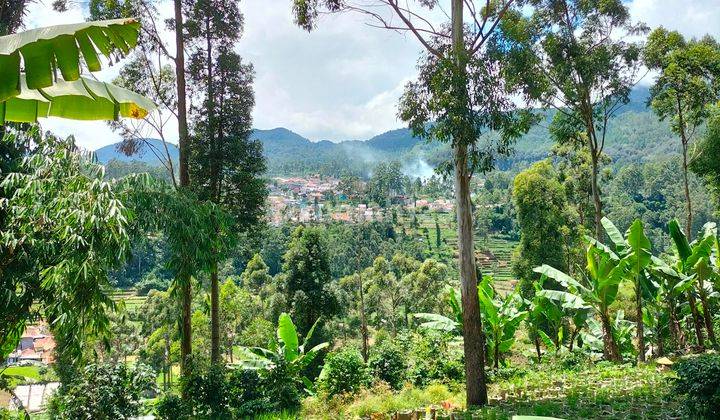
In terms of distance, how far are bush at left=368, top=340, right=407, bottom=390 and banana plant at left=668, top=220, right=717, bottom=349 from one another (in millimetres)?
6181

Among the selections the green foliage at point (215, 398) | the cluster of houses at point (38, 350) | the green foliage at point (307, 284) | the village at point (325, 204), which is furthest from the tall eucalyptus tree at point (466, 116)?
the village at point (325, 204)

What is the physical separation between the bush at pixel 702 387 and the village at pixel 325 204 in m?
36.8

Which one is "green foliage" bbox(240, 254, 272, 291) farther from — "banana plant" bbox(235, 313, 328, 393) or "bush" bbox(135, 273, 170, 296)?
"banana plant" bbox(235, 313, 328, 393)

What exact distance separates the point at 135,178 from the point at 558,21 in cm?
1235

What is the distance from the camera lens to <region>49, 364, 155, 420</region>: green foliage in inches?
257

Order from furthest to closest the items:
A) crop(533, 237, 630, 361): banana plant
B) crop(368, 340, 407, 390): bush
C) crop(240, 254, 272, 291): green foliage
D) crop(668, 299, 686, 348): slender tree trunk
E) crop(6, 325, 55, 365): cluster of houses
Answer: crop(240, 254, 272, 291): green foliage → crop(6, 325, 55, 365): cluster of houses → crop(668, 299, 686, 348): slender tree trunk → crop(368, 340, 407, 390): bush → crop(533, 237, 630, 361): banana plant

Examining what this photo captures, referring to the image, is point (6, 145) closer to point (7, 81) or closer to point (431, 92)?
point (7, 81)

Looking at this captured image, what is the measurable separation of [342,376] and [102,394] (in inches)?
184

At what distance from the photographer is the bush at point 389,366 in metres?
10.5

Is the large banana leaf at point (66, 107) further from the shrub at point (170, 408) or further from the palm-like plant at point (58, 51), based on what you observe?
the shrub at point (170, 408)

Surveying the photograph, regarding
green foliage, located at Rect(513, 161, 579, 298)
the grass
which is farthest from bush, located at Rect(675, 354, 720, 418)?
green foliage, located at Rect(513, 161, 579, 298)

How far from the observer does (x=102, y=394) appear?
261 inches

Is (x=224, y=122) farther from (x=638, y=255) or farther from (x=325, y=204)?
(x=325, y=204)

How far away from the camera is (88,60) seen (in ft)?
7.95
